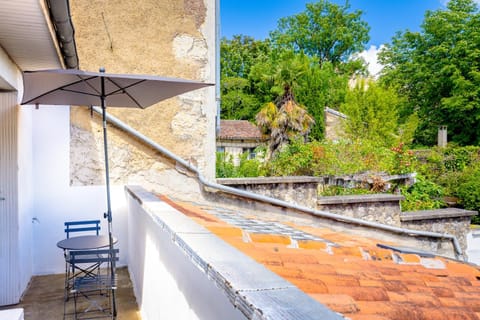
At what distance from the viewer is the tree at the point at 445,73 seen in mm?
18672

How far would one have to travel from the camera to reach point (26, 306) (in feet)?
11.7

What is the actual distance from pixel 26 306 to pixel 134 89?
239cm

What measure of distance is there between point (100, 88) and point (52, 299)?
2231 mm

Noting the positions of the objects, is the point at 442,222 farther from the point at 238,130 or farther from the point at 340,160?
the point at 238,130

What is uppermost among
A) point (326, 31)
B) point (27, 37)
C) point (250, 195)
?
point (326, 31)

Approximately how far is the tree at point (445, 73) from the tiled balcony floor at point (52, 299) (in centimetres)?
1949

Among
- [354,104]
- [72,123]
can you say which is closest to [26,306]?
[72,123]

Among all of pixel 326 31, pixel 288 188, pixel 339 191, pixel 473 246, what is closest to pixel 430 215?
pixel 339 191

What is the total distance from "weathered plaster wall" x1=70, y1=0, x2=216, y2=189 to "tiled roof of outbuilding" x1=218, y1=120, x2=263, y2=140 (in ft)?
49.8

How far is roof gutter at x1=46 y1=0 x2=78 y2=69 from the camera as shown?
246 centimetres

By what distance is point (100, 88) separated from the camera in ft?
11.2

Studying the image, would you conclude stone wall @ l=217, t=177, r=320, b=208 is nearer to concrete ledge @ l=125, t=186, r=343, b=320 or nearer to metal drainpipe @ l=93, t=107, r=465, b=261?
metal drainpipe @ l=93, t=107, r=465, b=261

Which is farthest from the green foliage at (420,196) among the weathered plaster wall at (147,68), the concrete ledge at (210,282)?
the concrete ledge at (210,282)

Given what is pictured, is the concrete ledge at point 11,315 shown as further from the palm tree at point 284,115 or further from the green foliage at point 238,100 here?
the green foliage at point 238,100
